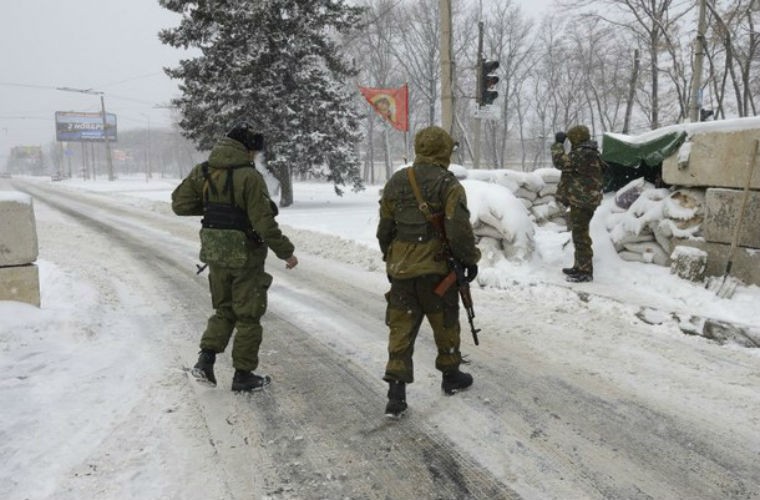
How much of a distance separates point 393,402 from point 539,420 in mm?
914

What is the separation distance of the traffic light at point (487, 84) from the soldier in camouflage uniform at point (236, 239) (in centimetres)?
760

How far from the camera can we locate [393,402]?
3430mm

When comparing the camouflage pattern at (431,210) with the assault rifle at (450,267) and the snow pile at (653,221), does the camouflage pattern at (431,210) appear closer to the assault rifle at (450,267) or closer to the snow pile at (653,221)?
the assault rifle at (450,267)

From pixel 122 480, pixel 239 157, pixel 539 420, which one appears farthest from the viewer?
pixel 239 157

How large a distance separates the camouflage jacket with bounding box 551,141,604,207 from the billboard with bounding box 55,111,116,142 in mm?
79260

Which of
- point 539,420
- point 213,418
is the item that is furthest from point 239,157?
point 539,420

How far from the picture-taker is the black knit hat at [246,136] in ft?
12.1

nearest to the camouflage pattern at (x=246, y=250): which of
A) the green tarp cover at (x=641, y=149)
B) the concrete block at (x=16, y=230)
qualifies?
the concrete block at (x=16, y=230)

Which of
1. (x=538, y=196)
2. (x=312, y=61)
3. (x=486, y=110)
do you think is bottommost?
(x=538, y=196)

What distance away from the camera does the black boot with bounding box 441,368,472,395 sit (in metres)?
3.74

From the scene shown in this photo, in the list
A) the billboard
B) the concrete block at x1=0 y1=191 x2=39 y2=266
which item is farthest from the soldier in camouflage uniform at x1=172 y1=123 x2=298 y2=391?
the billboard

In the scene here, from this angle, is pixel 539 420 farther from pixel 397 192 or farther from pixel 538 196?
pixel 538 196

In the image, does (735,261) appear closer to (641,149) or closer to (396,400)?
(641,149)

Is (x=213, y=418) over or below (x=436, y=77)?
below
